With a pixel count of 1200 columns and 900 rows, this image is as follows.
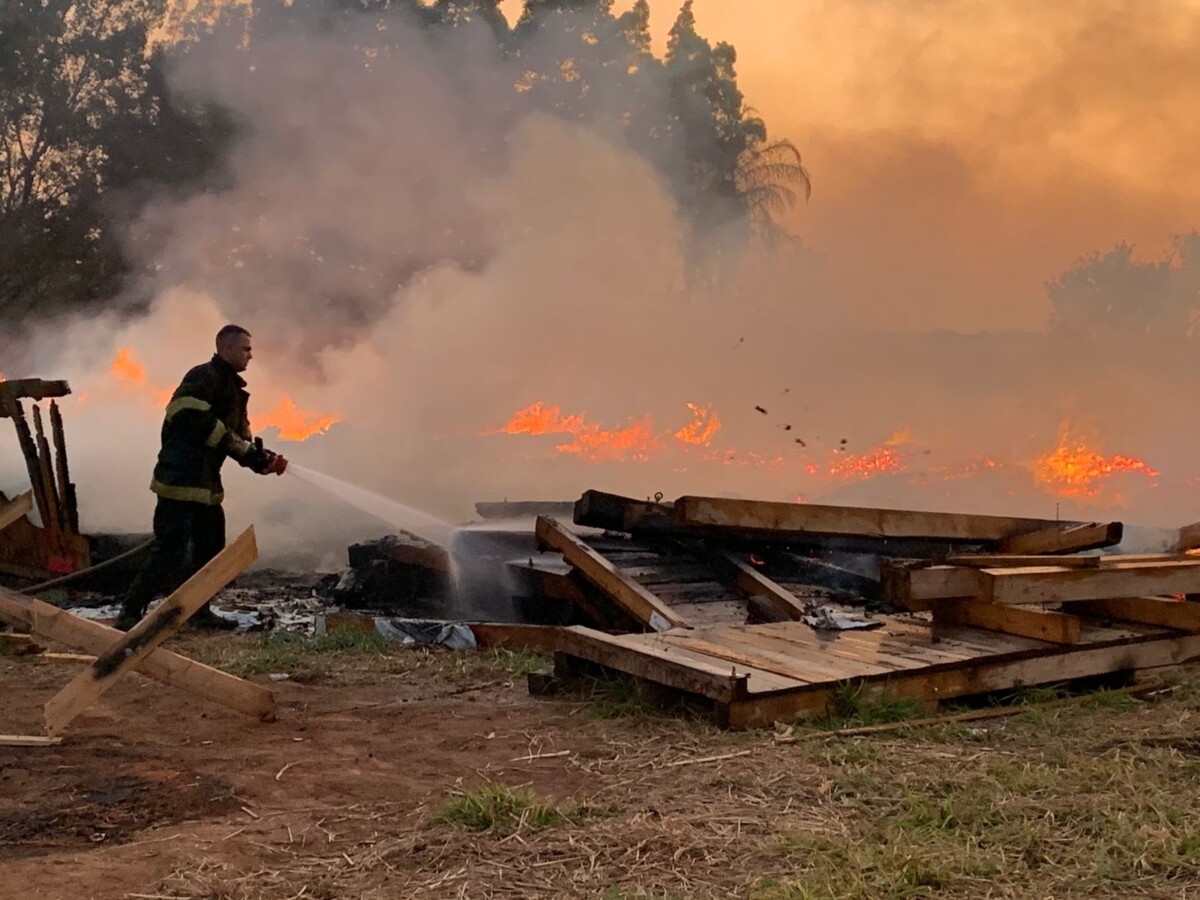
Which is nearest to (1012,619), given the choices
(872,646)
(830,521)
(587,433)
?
(872,646)

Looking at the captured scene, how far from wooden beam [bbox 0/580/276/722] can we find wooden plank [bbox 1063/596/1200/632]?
13.9 ft

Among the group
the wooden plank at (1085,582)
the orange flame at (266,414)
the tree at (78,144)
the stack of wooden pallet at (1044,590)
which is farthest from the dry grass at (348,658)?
the tree at (78,144)

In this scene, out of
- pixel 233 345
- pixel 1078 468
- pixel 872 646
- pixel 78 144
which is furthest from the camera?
pixel 78 144

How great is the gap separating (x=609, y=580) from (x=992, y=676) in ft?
7.41

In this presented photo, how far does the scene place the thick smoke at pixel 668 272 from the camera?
15.5 meters

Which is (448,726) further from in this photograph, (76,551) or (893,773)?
→ (76,551)

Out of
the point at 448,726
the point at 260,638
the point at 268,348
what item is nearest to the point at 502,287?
the point at 268,348

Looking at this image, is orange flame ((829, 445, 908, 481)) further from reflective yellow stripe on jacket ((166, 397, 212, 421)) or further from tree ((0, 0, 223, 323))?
tree ((0, 0, 223, 323))

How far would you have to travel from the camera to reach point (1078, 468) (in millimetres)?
14516

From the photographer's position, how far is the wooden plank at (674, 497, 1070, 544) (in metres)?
6.77

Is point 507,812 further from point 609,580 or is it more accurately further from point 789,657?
point 609,580

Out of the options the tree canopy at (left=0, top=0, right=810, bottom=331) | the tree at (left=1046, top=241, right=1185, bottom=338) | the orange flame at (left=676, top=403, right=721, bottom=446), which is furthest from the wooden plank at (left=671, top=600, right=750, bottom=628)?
the tree canopy at (left=0, top=0, right=810, bottom=331)

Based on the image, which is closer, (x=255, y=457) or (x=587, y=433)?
(x=255, y=457)

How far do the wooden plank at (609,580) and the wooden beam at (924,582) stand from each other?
1.20m
